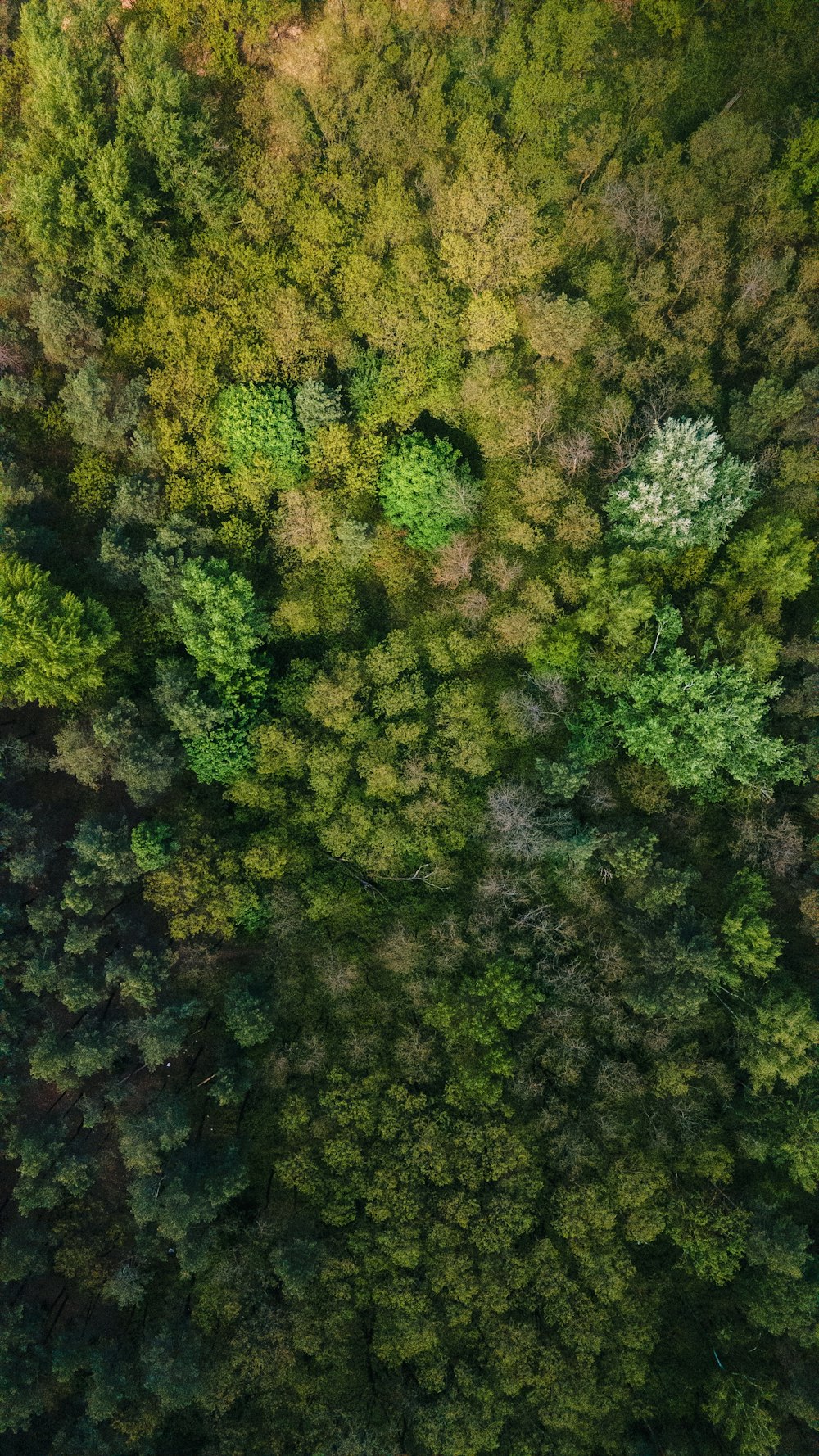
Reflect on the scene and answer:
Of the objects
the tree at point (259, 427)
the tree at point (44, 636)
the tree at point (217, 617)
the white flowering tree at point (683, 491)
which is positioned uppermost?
the white flowering tree at point (683, 491)

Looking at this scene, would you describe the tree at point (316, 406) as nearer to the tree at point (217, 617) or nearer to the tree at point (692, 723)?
the tree at point (217, 617)

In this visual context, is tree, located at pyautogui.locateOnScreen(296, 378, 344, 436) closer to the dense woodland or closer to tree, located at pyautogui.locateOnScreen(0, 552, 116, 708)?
the dense woodland

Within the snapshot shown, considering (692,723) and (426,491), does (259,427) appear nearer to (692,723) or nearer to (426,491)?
(426,491)

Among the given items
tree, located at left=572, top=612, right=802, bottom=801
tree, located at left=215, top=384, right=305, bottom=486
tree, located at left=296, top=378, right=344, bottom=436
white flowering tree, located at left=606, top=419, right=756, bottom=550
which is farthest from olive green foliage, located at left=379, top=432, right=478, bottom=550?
tree, located at left=572, top=612, right=802, bottom=801

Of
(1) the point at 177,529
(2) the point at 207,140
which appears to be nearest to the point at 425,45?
(2) the point at 207,140

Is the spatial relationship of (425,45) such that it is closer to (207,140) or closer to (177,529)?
(207,140)

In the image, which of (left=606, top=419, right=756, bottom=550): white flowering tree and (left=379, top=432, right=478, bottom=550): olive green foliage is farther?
(left=379, top=432, right=478, bottom=550): olive green foliage

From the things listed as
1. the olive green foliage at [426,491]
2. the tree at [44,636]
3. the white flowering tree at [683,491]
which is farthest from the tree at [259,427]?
the white flowering tree at [683,491]
